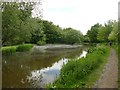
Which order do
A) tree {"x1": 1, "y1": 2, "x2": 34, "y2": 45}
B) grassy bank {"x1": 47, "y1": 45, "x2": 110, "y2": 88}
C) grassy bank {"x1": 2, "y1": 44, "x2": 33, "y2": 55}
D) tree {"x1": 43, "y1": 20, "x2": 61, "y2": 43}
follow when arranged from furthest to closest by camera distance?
tree {"x1": 43, "y1": 20, "x2": 61, "y2": 43} → grassy bank {"x1": 2, "y1": 44, "x2": 33, "y2": 55} → tree {"x1": 1, "y1": 2, "x2": 34, "y2": 45} → grassy bank {"x1": 47, "y1": 45, "x2": 110, "y2": 88}

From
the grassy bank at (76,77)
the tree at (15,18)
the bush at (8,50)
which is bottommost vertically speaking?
the grassy bank at (76,77)

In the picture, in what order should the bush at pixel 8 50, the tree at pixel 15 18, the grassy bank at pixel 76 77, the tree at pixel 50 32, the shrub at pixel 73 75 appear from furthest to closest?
the tree at pixel 50 32
the bush at pixel 8 50
the tree at pixel 15 18
the shrub at pixel 73 75
the grassy bank at pixel 76 77

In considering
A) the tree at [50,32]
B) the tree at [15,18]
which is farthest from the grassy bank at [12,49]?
the tree at [50,32]

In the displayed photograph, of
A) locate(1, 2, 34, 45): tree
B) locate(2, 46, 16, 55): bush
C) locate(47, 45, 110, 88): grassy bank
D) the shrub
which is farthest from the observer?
locate(2, 46, 16, 55): bush

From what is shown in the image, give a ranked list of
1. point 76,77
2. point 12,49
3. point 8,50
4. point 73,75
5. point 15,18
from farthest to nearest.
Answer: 1. point 12,49
2. point 8,50
3. point 15,18
4. point 76,77
5. point 73,75

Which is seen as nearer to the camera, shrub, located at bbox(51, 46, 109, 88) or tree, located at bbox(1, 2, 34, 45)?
shrub, located at bbox(51, 46, 109, 88)

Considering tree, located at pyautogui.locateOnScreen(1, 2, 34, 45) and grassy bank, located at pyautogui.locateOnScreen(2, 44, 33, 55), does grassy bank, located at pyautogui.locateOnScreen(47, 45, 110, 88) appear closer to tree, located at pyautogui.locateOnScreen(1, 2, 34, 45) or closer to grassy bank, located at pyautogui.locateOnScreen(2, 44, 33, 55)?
tree, located at pyautogui.locateOnScreen(1, 2, 34, 45)

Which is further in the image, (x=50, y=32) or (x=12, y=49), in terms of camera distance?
(x=50, y=32)

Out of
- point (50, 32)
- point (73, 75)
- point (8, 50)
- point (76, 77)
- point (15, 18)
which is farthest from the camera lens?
point (50, 32)

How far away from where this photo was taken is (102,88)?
10.9m

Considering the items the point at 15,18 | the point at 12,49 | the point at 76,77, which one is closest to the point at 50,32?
the point at 12,49

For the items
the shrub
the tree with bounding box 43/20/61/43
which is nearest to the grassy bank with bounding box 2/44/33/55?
the shrub

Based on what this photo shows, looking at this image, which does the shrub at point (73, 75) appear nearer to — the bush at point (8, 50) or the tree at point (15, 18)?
the tree at point (15, 18)

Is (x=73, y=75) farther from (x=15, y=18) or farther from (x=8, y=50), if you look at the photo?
(x=8, y=50)
